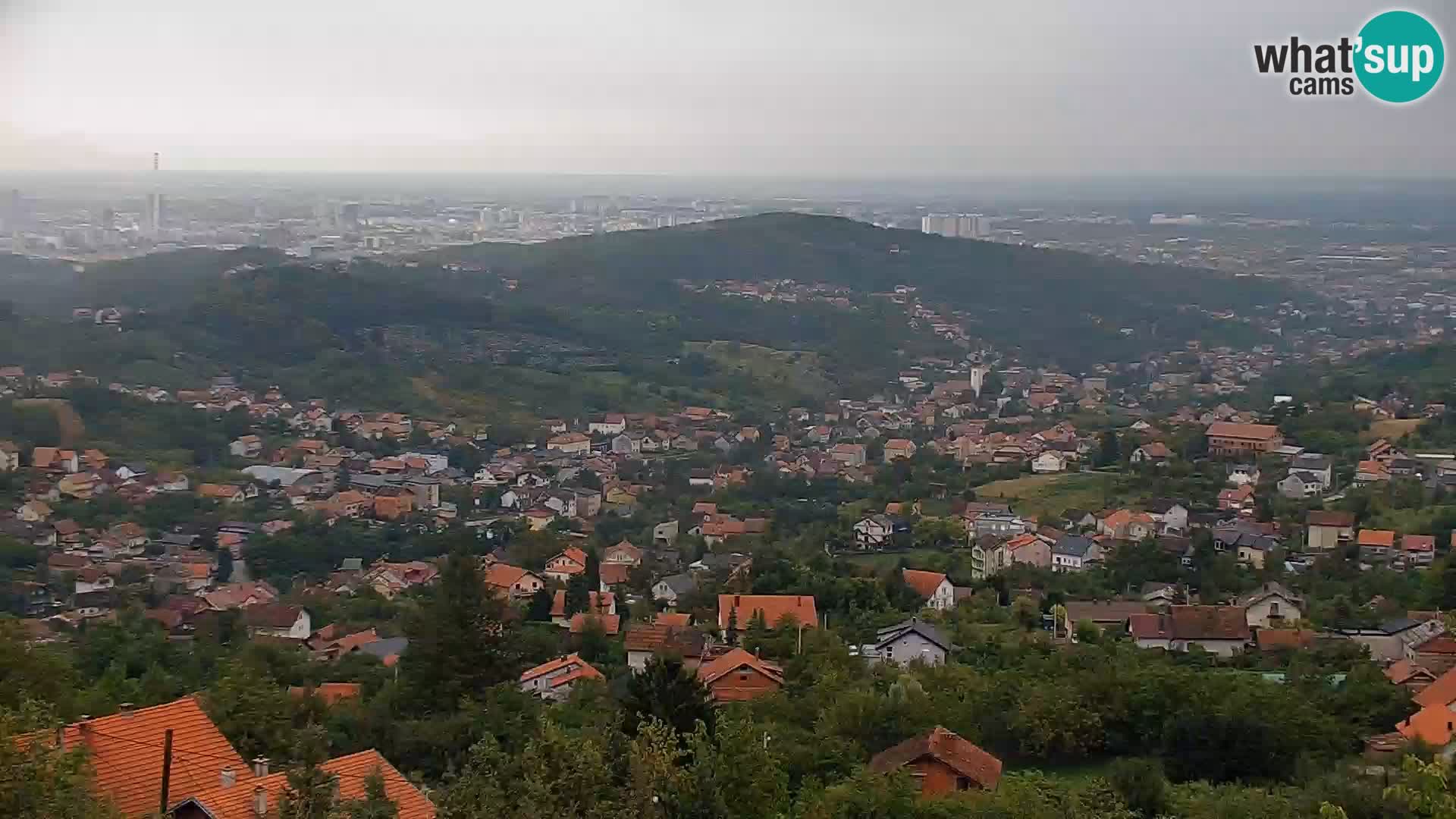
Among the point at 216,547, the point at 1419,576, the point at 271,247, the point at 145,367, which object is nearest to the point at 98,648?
the point at 216,547

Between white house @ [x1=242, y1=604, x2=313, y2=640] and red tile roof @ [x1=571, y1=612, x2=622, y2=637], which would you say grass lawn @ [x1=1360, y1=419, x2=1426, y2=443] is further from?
white house @ [x1=242, y1=604, x2=313, y2=640]

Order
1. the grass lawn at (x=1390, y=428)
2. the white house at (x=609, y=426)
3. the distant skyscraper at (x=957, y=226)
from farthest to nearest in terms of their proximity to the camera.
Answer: the distant skyscraper at (x=957, y=226), the white house at (x=609, y=426), the grass lawn at (x=1390, y=428)

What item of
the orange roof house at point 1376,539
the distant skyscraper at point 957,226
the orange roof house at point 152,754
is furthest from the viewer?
the distant skyscraper at point 957,226

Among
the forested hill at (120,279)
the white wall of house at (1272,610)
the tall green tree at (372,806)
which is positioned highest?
the forested hill at (120,279)

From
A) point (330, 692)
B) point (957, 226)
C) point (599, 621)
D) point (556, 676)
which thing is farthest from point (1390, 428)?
point (957, 226)

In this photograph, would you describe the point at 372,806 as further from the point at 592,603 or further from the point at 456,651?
the point at 592,603

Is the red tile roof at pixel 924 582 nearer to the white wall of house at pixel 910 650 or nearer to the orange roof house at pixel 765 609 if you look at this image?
the orange roof house at pixel 765 609

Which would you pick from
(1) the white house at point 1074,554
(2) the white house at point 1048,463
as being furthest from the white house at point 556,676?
(2) the white house at point 1048,463
